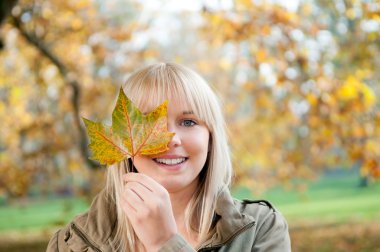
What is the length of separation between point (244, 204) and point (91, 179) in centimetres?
819

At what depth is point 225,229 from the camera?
5.84 ft

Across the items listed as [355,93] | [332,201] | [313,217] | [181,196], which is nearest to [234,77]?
[313,217]

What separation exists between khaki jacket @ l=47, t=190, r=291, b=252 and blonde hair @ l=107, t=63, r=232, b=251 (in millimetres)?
41

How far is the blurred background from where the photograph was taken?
6.39 metres

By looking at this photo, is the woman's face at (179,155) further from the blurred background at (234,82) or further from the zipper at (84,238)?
the blurred background at (234,82)

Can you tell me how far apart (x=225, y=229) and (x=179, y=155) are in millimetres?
284

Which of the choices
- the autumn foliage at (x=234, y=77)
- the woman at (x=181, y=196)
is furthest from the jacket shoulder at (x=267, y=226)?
the autumn foliage at (x=234, y=77)

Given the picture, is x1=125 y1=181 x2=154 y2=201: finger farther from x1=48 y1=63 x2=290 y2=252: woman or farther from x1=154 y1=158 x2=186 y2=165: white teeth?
x1=154 y1=158 x2=186 y2=165: white teeth

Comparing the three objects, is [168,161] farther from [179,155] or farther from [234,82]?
[234,82]

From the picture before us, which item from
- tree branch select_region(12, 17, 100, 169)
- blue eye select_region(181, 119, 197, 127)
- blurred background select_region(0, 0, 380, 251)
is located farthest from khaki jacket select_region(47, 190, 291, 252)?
tree branch select_region(12, 17, 100, 169)

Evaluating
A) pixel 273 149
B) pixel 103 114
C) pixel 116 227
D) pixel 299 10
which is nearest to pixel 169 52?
pixel 273 149

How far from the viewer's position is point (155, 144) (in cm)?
154

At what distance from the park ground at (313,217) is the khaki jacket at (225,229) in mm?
8215

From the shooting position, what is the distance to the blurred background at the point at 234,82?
6391 millimetres
